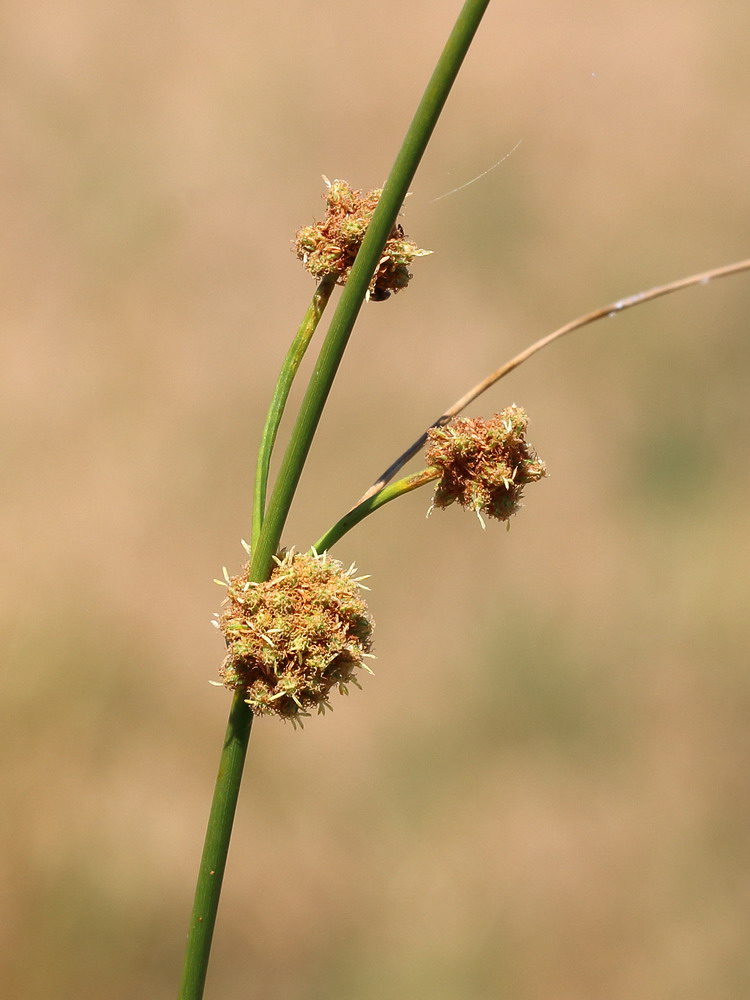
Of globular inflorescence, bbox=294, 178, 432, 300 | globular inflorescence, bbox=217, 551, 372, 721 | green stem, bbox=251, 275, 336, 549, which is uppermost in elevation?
globular inflorescence, bbox=294, 178, 432, 300

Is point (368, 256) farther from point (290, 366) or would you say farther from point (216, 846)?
point (216, 846)

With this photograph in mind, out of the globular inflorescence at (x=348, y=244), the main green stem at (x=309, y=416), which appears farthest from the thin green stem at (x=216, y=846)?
the globular inflorescence at (x=348, y=244)

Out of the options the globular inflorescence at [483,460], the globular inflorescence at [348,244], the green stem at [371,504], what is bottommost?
the green stem at [371,504]

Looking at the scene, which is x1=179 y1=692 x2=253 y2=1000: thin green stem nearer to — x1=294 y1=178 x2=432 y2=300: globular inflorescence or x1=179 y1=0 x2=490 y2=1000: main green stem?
x1=179 y1=0 x2=490 y2=1000: main green stem

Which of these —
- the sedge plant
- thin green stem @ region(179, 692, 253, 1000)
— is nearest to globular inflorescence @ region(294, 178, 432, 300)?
the sedge plant

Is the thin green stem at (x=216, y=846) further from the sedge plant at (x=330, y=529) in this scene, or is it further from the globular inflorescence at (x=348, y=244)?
the globular inflorescence at (x=348, y=244)

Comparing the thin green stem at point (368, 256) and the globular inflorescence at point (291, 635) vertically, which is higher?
the thin green stem at point (368, 256)

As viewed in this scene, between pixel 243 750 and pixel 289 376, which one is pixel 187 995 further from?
pixel 289 376
